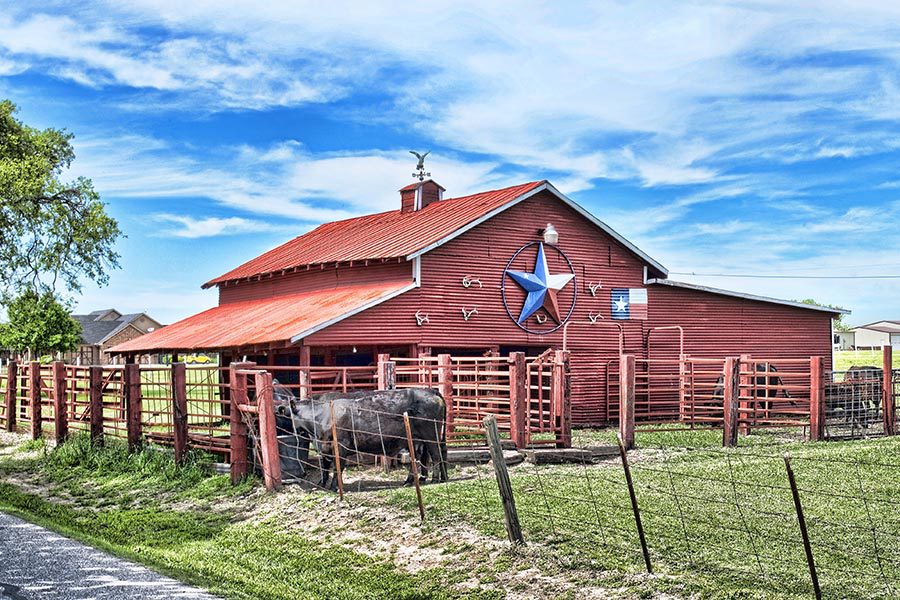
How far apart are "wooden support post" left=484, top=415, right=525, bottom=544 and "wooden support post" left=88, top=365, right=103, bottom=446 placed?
11954mm

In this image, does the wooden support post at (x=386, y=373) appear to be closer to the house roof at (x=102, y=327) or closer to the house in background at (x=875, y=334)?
the house roof at (x=102, y=327)

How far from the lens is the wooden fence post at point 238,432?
15148mm

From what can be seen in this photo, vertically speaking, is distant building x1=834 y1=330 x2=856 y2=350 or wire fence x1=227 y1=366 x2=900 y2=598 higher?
wire fence x1=227 y1=366 x2=900 y2=598

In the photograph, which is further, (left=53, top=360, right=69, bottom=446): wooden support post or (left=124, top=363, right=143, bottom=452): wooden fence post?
(left=53, top=360, right=69, bottom=446): wooden support post

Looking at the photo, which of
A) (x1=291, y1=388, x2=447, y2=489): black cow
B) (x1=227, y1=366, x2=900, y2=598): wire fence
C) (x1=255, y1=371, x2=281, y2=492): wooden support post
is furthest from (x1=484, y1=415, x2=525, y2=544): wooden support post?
(x1=255, y1=371, x2=281, y2=492): wooden support post

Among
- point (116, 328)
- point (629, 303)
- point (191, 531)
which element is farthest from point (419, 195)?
point (116, 328)

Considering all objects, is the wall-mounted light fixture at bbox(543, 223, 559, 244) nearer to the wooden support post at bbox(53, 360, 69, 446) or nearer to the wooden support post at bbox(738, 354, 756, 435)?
the wooden support post at bbox(738, 354, 756, 435)

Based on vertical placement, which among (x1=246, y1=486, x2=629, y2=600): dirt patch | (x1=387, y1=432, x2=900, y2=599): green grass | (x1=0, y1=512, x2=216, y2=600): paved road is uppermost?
(x1=387, y1=432, x2=900, y2=599): green grass

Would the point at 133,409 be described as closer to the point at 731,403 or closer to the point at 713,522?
the point at 731,403

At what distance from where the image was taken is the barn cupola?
3497 centimetres

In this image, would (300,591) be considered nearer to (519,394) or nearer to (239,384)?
(239,384)

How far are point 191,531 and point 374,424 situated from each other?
3347mm

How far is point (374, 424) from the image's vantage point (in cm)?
1530

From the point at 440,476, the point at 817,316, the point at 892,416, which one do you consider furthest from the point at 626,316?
the point at 440,476
